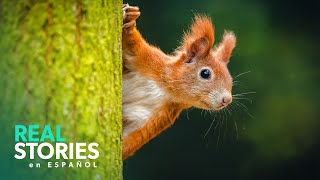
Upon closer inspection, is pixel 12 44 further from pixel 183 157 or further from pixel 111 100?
pixel 183 157

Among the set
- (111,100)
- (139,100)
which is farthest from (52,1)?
(139,100)

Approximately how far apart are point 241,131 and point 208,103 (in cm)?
230

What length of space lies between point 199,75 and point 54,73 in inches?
53.8

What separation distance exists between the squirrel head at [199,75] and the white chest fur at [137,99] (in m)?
0.10

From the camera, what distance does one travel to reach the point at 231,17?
5.79m

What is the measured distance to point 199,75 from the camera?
3500 millimetres

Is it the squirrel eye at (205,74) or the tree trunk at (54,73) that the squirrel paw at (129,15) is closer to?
the squirrel eye at (205,74)

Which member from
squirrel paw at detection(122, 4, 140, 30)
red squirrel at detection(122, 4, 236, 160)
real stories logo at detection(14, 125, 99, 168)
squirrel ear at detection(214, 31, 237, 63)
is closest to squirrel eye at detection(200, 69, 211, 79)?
red squirrel at detection(122, 4, 236, 160)

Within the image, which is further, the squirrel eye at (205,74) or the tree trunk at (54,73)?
the squirrel eye at (205,74)

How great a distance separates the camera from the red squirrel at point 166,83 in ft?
11.0

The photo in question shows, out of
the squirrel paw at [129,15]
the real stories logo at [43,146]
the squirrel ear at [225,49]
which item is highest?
the squirrel paw at [129,15]

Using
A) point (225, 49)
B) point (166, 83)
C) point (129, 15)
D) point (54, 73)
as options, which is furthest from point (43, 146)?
point (225, 49)

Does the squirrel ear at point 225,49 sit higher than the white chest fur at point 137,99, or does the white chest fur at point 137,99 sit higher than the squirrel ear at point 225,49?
the squirrel ear at point 225,49

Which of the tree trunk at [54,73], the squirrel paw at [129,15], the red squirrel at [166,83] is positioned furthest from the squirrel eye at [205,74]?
the tree trunk at [54,73]
